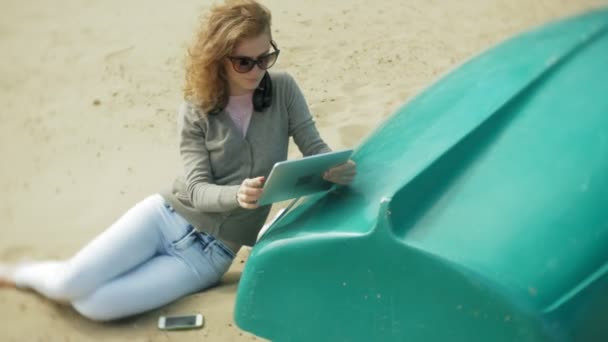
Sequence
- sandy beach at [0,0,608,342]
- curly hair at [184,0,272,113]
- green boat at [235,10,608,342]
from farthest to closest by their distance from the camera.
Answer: sandy beach at [0,0,608,342] < curly hair at [184,0,272,113] < green boat at [235,10,608,342]

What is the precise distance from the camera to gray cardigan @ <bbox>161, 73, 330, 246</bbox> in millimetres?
2197

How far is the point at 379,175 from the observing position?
2014 millimetres

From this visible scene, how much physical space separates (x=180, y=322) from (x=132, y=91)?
208 centimetres

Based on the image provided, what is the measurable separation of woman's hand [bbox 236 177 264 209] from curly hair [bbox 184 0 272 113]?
0.33 metres

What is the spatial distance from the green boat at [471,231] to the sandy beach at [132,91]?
0.51 m

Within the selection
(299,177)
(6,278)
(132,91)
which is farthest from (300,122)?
(132,91)

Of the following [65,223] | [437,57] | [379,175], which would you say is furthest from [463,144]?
[437,57]

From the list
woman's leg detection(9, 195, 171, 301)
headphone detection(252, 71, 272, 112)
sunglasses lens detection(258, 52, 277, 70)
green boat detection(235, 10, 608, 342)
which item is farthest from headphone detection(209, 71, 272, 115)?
woman's leg detection(9, 195, 171, 301)

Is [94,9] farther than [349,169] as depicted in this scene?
Yes

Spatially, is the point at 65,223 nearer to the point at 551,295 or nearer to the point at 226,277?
the point at 226,277

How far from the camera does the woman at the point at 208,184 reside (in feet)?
6.79

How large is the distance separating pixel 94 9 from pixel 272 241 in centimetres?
387

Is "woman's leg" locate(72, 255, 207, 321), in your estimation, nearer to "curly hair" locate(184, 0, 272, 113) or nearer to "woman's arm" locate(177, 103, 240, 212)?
"woman's arm" locate(177, 103, 240, 212)

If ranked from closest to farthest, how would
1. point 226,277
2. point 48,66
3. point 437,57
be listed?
point 226,277 < point 437,57 < point 48,66
